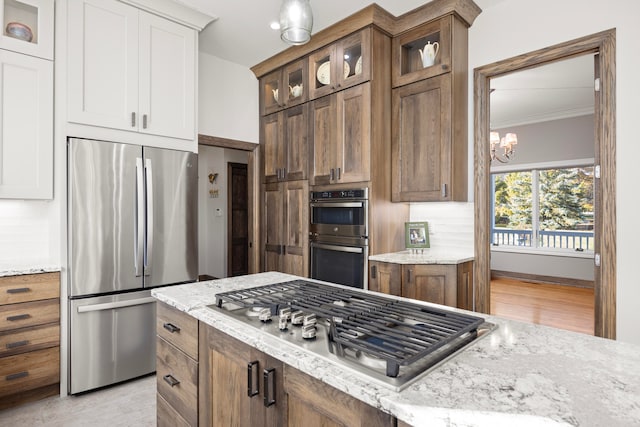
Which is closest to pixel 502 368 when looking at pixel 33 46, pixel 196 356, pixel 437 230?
pixel 196 356

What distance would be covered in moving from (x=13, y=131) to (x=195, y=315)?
2138mm

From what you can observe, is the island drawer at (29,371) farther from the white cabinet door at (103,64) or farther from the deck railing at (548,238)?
the deck railing at (548,238)

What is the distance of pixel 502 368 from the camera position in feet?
2.88

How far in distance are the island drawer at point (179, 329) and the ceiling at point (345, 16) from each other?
8.17 ft

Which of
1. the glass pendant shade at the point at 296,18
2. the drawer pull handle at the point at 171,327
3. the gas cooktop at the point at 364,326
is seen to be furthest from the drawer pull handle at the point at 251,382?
the glass pendant shade at the point at 296,18

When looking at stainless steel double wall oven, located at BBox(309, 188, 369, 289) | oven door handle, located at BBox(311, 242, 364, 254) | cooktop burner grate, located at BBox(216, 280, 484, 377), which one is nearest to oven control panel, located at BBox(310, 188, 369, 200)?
stainless steel double wall oven, located at BBox(309, 188, 369, 289)

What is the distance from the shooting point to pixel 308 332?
3.42 feet

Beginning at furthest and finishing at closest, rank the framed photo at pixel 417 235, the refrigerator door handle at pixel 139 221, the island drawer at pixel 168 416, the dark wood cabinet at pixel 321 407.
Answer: the framed photo at pixel 417 235
the refrigerator door handle at pixel 139 221
the island drawer at pixel 168 416
the dark wood cabinet at pixel 321 407

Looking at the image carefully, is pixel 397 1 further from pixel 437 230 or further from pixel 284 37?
pixel 437 230

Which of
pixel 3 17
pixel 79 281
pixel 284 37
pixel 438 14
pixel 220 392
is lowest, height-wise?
pixel 220 392

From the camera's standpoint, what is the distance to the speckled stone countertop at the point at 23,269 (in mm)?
2359

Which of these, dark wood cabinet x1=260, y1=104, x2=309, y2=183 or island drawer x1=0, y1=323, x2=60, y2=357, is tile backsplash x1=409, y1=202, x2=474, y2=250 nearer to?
dark wood cabinet x1=260, y1=104, x2=309, y2=183

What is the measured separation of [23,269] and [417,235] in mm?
3010

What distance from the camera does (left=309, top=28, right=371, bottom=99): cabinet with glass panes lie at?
3.13 metres
